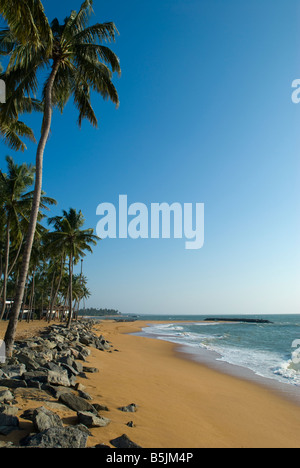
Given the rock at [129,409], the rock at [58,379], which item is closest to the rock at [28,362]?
the rock at [58,379]

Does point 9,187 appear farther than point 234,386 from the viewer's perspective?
Yes

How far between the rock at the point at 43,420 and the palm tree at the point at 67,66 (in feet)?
21.9

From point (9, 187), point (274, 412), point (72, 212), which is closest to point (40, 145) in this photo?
point (274, 412)

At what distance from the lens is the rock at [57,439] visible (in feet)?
12.2

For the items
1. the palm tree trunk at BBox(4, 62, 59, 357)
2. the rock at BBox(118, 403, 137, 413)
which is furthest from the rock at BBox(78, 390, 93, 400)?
the palm tree trunk at BBox(4, 62, 59, 357)

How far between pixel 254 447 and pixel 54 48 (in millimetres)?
14116

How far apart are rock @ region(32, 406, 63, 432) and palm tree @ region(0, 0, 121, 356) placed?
6.66 metres

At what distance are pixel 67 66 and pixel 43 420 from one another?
1296 cm

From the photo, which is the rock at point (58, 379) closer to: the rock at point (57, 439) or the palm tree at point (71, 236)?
the rock at point (57, 439)

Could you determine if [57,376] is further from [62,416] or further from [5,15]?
[5,15]

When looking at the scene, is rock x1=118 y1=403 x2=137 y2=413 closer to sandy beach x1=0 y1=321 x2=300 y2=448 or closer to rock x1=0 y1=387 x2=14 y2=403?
sandy beach x1=0 y1=321 x2=300 y2=448

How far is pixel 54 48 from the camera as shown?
11.1m

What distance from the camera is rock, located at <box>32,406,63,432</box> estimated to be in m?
4.11
